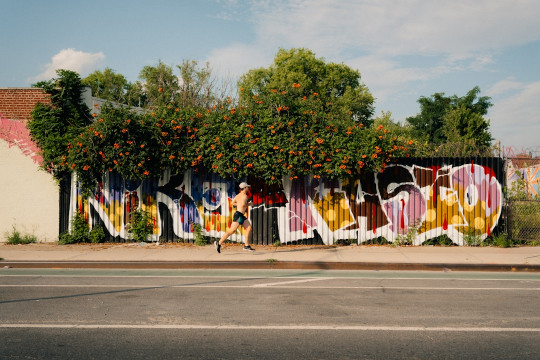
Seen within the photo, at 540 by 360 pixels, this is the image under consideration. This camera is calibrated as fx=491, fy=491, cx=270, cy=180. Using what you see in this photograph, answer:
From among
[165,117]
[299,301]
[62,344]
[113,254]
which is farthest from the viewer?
[165,117]

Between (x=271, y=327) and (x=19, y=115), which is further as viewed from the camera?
(x=19, y=115)

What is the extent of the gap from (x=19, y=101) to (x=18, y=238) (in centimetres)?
396

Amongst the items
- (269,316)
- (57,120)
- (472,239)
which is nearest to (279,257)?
(269,316)

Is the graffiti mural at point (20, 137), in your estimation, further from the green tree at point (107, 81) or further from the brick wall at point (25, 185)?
the green tree at point (107, 81)

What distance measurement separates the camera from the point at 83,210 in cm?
1395

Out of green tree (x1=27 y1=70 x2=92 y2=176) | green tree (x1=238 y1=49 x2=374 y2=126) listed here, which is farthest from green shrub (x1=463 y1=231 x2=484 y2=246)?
green tree (x1=238 y1=49 x2=374 y2=126)

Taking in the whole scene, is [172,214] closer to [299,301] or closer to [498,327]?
[299,301]

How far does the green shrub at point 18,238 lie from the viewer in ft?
45.7

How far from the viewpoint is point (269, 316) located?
653 centimetres

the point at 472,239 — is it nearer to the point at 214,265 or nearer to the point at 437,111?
the point at 214,265

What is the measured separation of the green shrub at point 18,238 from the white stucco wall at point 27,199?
0.33 ft

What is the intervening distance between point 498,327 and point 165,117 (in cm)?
984

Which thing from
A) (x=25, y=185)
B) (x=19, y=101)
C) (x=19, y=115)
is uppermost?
(x=19, y=101)

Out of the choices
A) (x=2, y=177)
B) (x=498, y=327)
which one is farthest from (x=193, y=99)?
(x=498, y=327)
